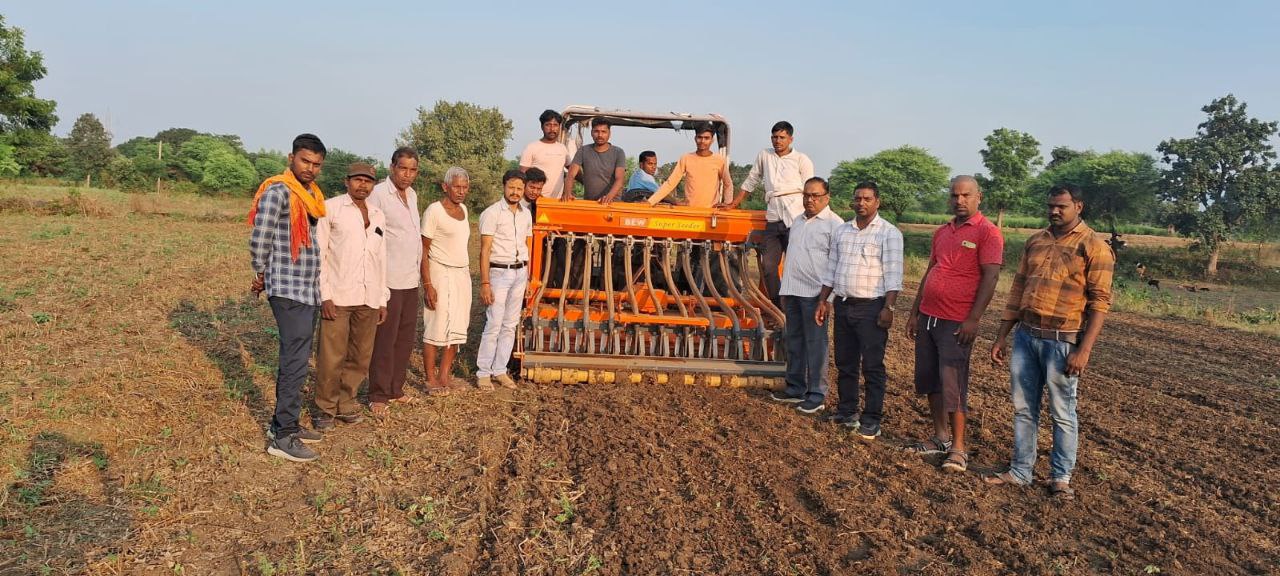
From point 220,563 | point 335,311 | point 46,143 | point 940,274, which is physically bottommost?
point 220,563

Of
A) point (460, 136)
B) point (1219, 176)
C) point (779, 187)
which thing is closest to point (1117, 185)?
point (1219, 176)

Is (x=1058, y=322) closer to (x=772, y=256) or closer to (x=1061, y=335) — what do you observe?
(x=1061, y=335)

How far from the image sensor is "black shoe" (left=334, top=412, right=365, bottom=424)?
4.44 metres

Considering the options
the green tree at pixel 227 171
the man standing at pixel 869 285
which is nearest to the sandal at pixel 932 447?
the man standing at pixel 869 285

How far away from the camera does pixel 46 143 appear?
2194cm

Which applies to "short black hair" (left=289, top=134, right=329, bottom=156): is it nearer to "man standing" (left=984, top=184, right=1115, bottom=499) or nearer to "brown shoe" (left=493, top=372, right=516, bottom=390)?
"brown shoe" (left=493, top=372, right=516, bottom=390)

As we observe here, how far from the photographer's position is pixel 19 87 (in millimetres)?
20203

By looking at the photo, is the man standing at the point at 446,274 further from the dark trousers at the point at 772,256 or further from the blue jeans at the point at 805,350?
the dark trousers at the point at 772,256

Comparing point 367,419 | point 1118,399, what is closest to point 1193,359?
point 1118,399

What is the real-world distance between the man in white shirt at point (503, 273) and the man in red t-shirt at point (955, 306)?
108 inches

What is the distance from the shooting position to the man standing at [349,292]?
4141 millimetres

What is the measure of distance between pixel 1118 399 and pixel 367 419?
231 inches

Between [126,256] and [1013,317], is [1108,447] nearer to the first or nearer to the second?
[1013,317]

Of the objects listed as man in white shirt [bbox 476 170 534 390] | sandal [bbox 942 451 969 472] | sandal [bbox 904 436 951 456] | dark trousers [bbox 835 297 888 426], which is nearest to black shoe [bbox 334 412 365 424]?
man in white shirt [bbox 476 170 534 390]
